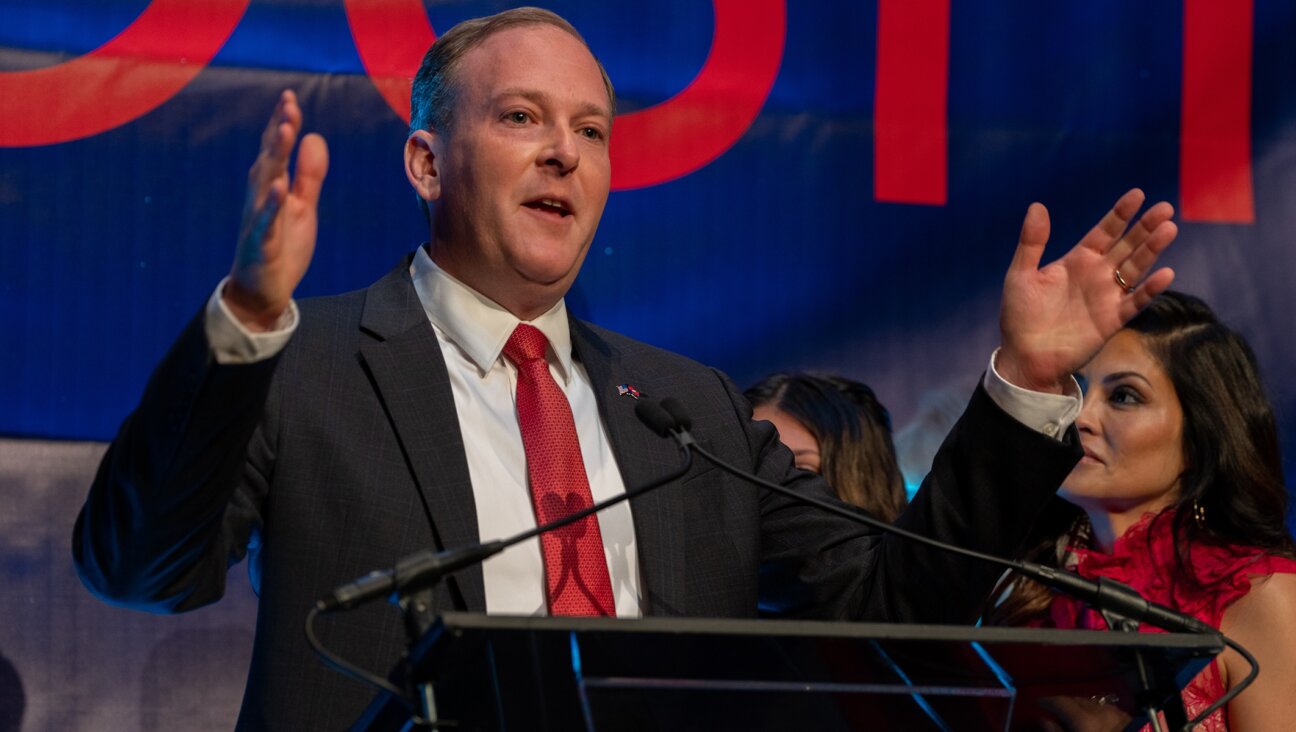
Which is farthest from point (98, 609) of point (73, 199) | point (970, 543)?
point (970, 543)

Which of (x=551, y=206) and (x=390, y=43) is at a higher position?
(x=390, y=43)

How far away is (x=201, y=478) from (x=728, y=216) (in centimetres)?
181

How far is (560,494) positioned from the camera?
201 centimetres

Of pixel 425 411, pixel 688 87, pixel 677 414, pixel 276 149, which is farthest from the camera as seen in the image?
pixel 688 87

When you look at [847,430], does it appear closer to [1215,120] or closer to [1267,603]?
[1267,603]

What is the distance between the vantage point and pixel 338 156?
2996 millimetres

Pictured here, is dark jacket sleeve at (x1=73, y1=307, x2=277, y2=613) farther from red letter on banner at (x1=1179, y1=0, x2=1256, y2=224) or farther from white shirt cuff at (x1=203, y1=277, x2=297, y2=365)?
red letter on banner at (x1=1179, y1=0, x2=1256, y2=224)

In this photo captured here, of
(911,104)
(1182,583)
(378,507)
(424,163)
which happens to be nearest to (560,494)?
(378,507)

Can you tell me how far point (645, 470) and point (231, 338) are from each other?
79cm

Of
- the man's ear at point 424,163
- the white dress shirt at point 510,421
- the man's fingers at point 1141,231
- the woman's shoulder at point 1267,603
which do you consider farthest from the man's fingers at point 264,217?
the woman's shoulder at point 1267,603

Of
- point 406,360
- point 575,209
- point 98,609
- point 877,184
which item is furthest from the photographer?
point 877,184

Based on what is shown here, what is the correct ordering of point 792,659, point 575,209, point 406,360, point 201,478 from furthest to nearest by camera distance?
point 575,209, point 406,360, point 201,478, point 792,659

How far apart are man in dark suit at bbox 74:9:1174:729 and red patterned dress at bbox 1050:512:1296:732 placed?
105 centimetres

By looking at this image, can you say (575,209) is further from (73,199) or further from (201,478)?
(73,199)
